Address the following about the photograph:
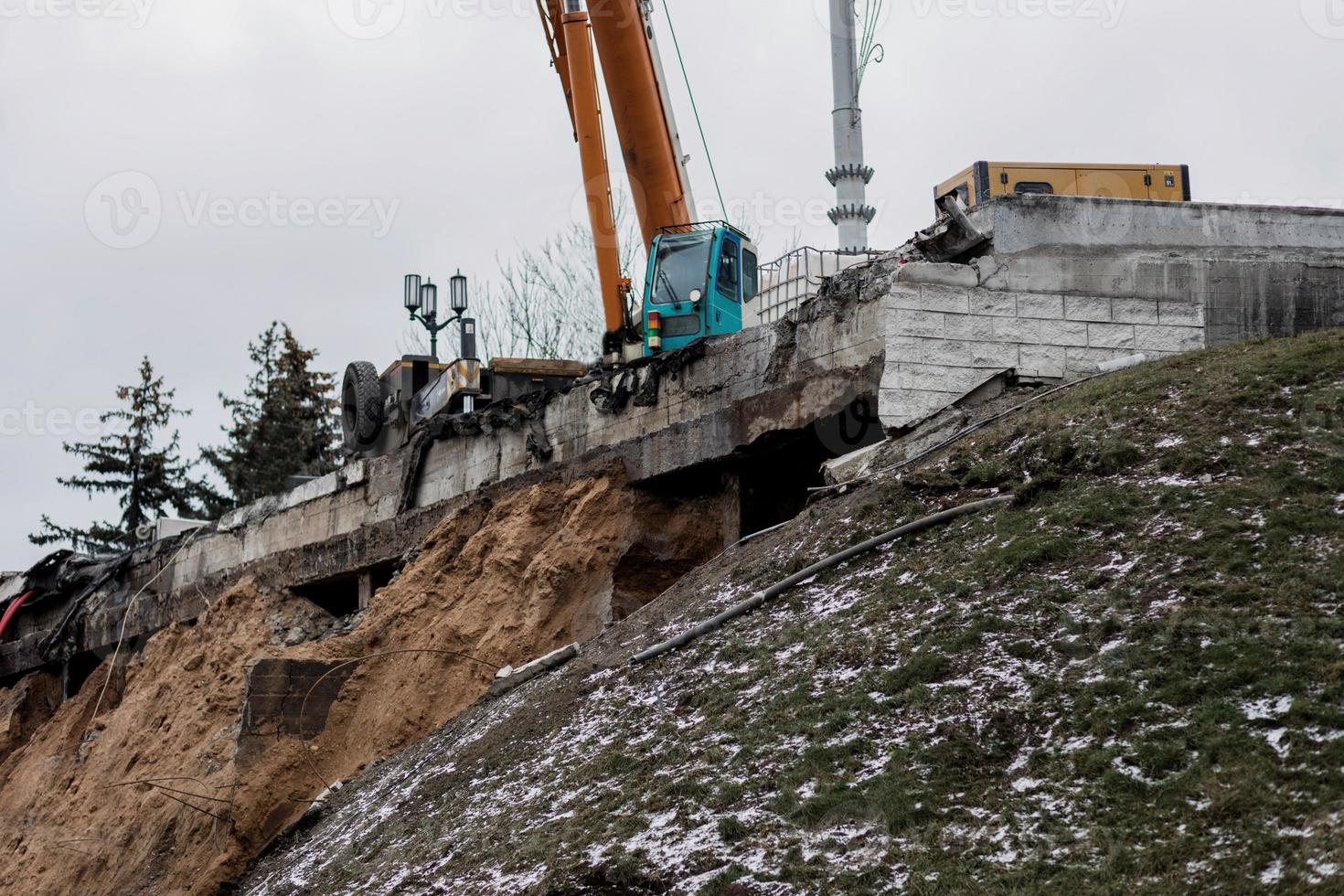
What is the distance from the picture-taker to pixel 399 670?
16688 mm

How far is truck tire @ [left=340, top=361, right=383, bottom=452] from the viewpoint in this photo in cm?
2203

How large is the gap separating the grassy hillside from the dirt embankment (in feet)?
8.31

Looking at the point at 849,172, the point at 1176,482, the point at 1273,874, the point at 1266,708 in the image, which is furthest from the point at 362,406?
the point at 1273,874

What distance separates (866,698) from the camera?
9.38 m

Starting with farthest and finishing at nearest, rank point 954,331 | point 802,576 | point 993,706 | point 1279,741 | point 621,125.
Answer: point 621,125
point 954,331
point 802,576
point 993,706
point 1279,741

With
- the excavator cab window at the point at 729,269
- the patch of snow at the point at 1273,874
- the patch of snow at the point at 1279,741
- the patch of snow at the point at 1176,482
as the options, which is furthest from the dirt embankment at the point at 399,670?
the patch of snow at the point at 1273,874

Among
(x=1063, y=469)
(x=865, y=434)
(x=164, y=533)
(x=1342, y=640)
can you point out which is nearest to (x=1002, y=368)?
(x=865, y=434)

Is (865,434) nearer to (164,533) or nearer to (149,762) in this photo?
(149,762)

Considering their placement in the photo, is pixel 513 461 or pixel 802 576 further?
pixel 513 461

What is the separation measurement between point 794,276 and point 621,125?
615cm

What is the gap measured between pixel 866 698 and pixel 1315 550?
2614 millimetres

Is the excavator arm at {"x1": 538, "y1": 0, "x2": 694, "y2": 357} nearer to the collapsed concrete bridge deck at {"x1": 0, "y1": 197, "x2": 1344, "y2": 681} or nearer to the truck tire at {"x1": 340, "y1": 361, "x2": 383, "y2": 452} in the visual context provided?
the truck tire at {"x1": 340, "y1": 361, "x2": 383, "y2": 452}

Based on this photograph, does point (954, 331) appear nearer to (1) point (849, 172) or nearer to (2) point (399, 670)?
(2) point (399, 670)

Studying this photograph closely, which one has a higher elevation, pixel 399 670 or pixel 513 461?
pixel 513 461
